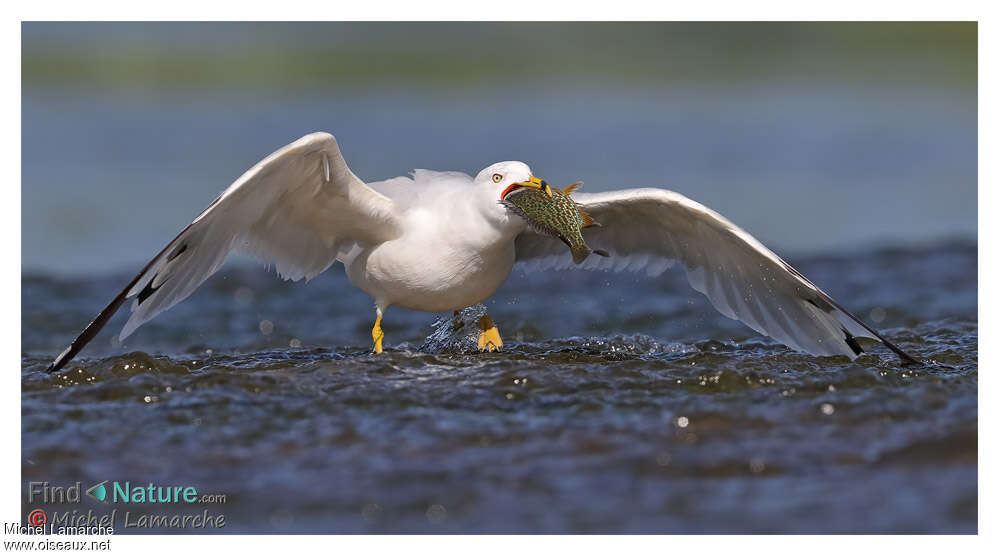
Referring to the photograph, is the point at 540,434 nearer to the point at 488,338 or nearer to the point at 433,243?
the point at 433,243

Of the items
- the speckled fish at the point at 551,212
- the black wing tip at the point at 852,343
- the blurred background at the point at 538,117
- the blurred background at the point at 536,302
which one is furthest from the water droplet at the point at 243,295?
the black wing tip at the point at 852,343

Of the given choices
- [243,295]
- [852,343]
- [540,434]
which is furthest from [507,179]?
[243,295]

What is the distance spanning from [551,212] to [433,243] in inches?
31.8

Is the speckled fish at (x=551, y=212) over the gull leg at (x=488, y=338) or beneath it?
over

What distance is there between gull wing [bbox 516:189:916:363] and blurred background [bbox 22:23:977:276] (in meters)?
4.44

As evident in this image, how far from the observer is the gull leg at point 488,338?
7.88 meters

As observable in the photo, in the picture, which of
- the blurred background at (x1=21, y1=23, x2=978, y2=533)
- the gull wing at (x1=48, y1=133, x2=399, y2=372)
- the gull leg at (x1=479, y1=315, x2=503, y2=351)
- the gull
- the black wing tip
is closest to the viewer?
the blurred background at (x1=21, y1=23, x2=978, y2=533)

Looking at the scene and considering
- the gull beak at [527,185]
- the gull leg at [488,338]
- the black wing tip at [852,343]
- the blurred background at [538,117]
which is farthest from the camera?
the blurred background at [538,117]

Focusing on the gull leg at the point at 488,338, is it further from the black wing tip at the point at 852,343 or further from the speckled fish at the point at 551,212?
the black wing tip at the point at 852,343

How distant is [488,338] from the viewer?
792cm

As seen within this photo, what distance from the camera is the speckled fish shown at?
6.64m

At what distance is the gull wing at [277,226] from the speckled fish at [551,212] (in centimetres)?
84

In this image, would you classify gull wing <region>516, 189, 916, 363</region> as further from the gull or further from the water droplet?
the water droplet

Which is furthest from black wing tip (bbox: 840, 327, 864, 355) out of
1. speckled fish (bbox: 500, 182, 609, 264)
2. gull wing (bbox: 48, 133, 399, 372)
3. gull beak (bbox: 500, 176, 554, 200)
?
gull wing (bbox: 48, 133, 399, 372)
